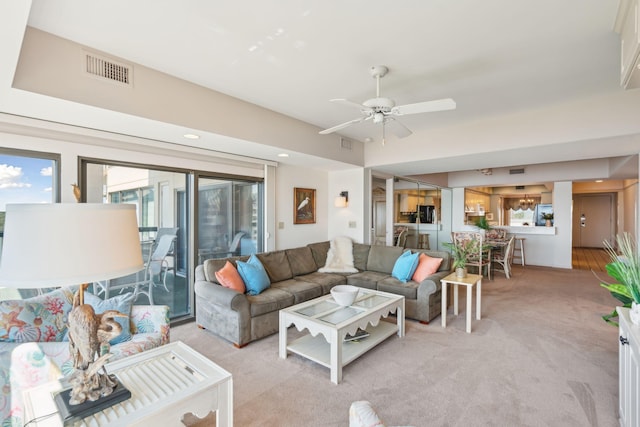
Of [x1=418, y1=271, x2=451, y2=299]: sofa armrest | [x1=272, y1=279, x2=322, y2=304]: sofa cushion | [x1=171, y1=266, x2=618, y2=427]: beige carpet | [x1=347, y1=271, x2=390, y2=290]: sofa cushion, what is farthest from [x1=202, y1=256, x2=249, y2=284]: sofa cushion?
[x1=418, y1=271, x2=451, y2=299]: sofa armrest

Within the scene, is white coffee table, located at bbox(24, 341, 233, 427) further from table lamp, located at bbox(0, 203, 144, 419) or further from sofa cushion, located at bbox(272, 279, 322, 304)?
sofa cushion, located at bbox(272, 279, 322, 304)

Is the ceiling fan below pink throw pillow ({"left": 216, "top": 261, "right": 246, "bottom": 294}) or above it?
above

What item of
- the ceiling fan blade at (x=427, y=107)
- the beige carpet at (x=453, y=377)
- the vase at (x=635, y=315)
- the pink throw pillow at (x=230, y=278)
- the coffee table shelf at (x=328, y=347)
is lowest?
the beige carpet at (x=453, y=377)

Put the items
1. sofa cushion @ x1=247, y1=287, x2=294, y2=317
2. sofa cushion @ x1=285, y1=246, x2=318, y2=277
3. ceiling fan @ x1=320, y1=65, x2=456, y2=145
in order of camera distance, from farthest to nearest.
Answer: sofa cushion @ x1=285, y1=246, x2=318, y2=277 → sofa cushion @ x1=247, y1=287, x2=294, y2=317 → ceiling fan @ x1=320, y1=65, x2=456, y2=145

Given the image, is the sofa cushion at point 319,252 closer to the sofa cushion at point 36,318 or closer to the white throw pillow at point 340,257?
the white throw pillow at point 340,257

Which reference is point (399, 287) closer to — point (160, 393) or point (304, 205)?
point (304, 205)

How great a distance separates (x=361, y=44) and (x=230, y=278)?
108 inches

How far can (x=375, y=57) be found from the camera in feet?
8.23

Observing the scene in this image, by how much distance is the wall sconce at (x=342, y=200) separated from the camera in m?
5.55

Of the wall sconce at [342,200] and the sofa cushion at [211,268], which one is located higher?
the wall sconce at [342,200]

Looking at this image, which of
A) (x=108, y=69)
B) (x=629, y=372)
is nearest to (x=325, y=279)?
(x=629, y=372)

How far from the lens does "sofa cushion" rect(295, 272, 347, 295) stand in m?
4.20

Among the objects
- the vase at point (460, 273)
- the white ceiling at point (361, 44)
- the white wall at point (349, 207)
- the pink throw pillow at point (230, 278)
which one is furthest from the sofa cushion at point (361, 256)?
the white ceiling at point (361, 44)

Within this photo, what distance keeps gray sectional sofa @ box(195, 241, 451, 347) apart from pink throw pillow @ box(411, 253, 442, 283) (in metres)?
0.09
